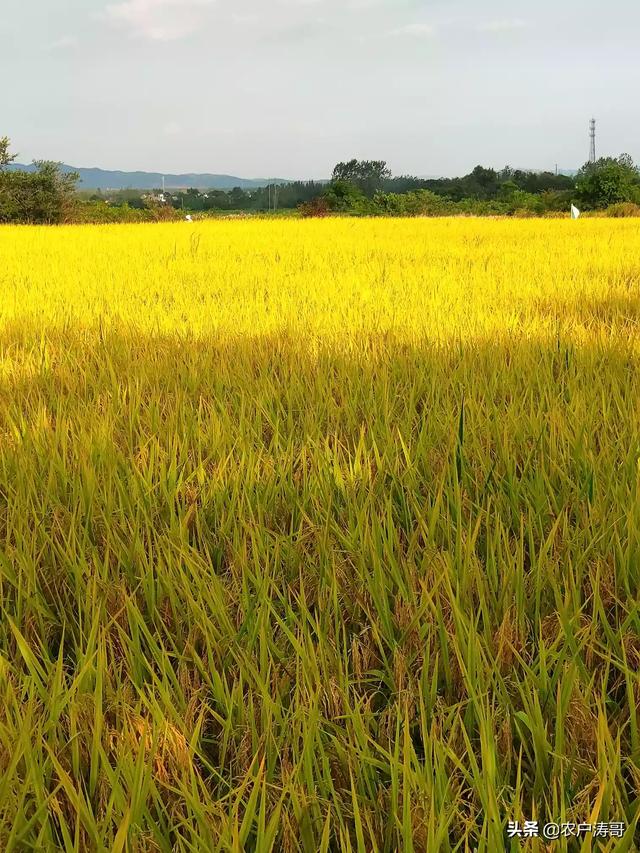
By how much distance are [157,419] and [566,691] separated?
122 centimetres

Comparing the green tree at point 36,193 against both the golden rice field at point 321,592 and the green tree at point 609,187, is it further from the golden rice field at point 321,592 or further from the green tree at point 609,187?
the golden rice field at point 321,592

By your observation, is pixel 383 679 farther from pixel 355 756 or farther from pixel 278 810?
pixel 278 810

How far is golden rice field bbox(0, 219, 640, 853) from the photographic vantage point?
565 mm

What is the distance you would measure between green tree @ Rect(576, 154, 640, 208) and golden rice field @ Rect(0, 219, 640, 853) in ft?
76.6

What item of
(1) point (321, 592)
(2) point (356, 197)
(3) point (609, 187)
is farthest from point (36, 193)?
(1) point (321, 592)

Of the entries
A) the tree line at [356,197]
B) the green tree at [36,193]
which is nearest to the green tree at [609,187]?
the tree line at [356,197]

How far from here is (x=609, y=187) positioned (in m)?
22.7

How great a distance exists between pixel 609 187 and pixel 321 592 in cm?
2562

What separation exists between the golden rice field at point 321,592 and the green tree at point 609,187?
76.6 feet

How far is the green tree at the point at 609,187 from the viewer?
73.5 ft

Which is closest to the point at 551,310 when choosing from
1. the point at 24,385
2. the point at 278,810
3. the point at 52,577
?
the point at 24,385

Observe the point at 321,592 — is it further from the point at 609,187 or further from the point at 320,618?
the point at 609,187

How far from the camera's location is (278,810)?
50 centimetres

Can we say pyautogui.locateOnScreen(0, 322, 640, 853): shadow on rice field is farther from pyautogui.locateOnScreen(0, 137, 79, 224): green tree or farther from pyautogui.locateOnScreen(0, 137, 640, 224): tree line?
pyautogui.locateOnScreen(0, 137, 79, 224): green tree
